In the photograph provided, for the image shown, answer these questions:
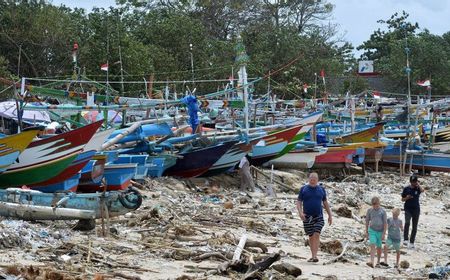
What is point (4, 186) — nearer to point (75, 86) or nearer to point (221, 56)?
point (75, 86)

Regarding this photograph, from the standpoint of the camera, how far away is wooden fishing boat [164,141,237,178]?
23.5m

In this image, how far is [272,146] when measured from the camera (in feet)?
87.7

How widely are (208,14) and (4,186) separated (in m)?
35.4

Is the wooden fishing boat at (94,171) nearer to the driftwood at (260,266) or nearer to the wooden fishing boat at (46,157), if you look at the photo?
the wooden fishing boat at (46,157)

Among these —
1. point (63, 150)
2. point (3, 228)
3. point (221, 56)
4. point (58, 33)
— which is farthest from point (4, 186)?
point (221, 56)

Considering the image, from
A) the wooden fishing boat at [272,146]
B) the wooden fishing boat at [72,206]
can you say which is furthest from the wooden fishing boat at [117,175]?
the wooden fishing boat at [272,146]

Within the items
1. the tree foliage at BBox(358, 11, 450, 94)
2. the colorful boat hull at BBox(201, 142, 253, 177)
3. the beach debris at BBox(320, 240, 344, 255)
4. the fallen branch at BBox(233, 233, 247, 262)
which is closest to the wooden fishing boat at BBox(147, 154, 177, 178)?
the colorful boat hull at BBox(201, 142, 253, 177)

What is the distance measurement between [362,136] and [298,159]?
4.68 meters

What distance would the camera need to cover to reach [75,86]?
27141mm

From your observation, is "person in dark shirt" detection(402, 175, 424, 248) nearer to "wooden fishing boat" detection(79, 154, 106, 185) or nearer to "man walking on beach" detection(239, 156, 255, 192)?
"wooden fishing boat" detection(79, 154, 106, 185)

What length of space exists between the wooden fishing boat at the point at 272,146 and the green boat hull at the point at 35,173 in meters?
9.44

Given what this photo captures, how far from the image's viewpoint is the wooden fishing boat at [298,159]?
1112 inches

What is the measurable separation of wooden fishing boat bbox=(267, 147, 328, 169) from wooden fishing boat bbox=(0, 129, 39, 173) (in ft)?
42.3

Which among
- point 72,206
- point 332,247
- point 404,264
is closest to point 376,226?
point 404,264
